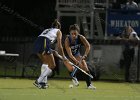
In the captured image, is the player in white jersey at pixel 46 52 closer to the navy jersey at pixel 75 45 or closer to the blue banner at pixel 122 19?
the navy jersey at pixel 75 45

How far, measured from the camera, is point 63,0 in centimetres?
2952

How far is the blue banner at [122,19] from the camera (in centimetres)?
2672

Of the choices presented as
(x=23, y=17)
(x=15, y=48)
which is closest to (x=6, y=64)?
(x=15, y=48)

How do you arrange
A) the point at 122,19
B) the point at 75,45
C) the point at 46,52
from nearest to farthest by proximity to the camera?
the point at 46,52 → the point at 75,45 → the point at 122,19

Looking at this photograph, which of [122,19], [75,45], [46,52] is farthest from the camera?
[122,19]

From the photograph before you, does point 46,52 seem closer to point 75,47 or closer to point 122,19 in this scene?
point 75,47

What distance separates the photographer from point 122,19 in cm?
2681

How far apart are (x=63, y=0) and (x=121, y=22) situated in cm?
369

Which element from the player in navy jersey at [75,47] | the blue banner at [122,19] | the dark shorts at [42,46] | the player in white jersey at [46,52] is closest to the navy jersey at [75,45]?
the player in navy jersey at [75,47]

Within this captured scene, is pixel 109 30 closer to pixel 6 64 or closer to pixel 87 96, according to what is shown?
pixel 6 64

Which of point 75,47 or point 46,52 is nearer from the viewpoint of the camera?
point 46,52

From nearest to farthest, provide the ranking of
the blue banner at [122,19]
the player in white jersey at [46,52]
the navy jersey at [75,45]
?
the player in white jersey at [46,52] → the navy jersey at [75,45] → the blue banner at [122,19]

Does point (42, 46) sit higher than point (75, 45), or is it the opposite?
point (42, 46)

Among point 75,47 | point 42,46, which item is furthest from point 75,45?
point 42,46
